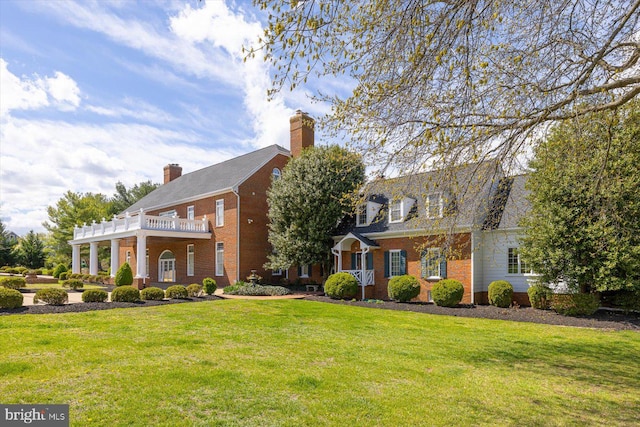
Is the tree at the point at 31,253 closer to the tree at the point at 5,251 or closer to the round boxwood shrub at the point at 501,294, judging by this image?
the tree at the point at 5,251

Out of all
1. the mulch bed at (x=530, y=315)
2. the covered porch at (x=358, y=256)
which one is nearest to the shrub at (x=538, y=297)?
the mulch bed at (x=530, y=315)

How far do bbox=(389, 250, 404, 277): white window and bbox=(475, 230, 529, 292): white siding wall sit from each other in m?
4.06

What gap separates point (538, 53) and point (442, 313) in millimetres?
11402

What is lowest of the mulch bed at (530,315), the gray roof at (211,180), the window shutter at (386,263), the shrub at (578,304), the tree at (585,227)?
the mulch bed at (530,315)

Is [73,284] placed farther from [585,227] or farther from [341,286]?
[585,227]

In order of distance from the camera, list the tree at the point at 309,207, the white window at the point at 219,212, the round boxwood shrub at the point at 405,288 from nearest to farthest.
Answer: the round boxwood shrub at the point at 405,288 → the tree at the point at 309,207 → the white window at the point at 219,212

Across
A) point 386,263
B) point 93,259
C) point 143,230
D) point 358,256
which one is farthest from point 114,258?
point 386,263

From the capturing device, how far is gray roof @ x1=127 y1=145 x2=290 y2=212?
90.2 ft

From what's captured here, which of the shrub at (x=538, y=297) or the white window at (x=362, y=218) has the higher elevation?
the white window at (x=362, y=218)

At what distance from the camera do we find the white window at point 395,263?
2122 cm

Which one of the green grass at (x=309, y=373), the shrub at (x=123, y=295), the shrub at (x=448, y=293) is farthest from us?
the shrub at (x=448, y=293)

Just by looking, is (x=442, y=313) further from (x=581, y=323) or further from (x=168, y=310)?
(x=168, y=310)

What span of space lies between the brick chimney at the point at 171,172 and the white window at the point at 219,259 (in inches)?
611

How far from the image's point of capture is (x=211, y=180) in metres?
30.5
